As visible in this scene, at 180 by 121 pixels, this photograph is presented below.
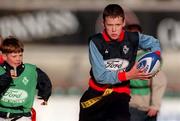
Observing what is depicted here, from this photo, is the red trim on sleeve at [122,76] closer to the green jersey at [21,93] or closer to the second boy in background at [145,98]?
the green jersey at [21,93]

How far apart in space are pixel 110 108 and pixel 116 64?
1.35 feet

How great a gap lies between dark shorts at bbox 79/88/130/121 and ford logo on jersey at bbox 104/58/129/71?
24 centimetres

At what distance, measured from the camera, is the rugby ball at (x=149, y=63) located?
7422 millimetres

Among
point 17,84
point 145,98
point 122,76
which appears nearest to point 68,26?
point 145,98

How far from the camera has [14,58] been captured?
7.67 meters

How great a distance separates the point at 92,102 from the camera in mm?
7648

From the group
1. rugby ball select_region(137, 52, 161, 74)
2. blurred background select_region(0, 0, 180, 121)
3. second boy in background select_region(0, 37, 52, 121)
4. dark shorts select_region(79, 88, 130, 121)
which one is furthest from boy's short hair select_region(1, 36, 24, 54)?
blurred background select_region(0, 0, 180, 121)

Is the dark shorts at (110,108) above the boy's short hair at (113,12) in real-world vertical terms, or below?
below

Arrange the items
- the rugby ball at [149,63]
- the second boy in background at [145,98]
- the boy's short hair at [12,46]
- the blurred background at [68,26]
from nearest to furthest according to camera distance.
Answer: the rugby ball at [149,63]
the boy's short hair at [12,46]
the second boy in background at [145,98]
the blurred background at [68,26]

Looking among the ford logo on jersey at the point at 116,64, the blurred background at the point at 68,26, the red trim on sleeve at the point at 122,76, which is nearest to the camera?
the red trim on sleeve at the point at 122,76

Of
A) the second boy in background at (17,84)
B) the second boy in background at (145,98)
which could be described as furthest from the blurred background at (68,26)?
the second boy in background at (17,84)

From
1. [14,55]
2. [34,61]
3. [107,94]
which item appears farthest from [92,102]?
[34,61]

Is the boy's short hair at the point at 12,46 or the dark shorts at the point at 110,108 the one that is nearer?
the dark shorts at the point at 110,108

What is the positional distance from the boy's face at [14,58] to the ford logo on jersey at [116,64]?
810 mm
